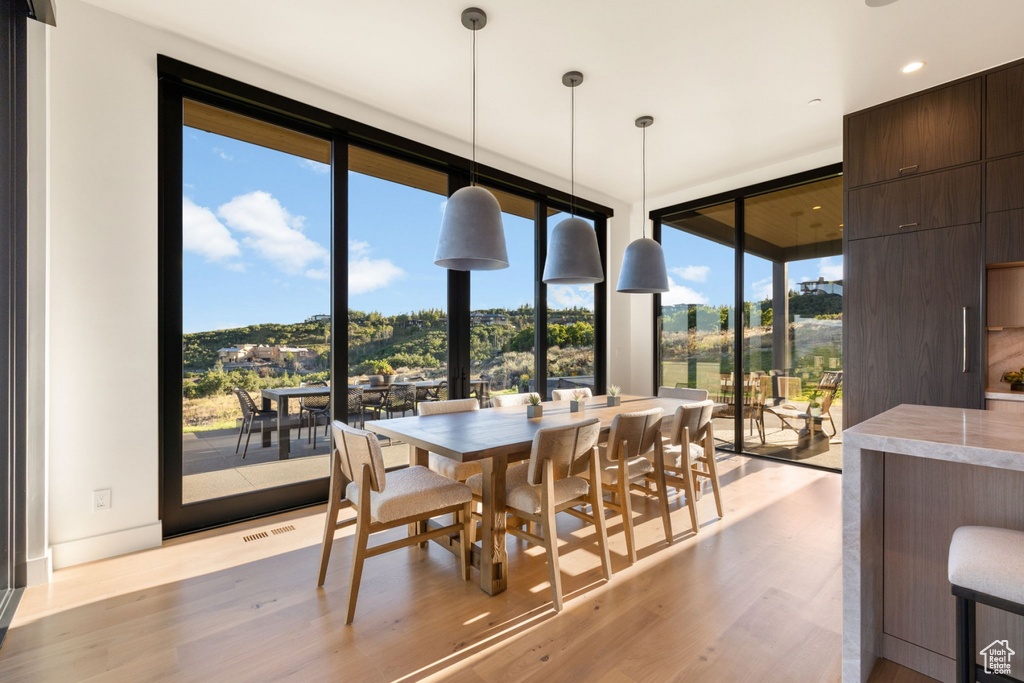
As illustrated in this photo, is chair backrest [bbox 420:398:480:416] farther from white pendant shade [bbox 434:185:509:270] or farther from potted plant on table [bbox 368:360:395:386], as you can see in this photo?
Result: white pendant shade [bbox 434:185:509:270]

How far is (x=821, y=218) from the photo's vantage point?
470 cm

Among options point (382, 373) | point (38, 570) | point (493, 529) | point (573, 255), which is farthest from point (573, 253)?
point (38, 570)

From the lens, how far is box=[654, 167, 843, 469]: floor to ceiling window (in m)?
4.64

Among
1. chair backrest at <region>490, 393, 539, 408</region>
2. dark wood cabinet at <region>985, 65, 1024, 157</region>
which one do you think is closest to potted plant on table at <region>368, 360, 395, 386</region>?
chair backrest at <region>490, 393, 539, 408</region>

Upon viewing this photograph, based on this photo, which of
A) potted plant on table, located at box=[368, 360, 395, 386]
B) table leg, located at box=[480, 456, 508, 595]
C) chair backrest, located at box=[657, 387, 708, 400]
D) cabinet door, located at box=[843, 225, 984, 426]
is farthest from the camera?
chair backrest, located at box=[657, 387, 708, 400]

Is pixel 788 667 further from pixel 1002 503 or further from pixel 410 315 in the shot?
pixel 410 315

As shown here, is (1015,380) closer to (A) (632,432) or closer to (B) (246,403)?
(A) (632,432)

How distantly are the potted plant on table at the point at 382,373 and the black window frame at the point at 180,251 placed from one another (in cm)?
29

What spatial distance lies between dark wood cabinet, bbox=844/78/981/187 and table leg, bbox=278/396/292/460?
478cm

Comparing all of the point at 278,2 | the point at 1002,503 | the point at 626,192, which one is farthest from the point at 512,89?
the point at 1002,503

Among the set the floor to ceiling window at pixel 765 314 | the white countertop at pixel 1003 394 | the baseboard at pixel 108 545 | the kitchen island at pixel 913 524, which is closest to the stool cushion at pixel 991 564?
the kitchen island at pixel 913 524

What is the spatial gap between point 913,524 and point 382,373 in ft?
11.3

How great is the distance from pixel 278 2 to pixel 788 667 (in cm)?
406

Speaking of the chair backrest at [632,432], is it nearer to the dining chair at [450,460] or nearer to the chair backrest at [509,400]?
the dining chair at [450,460]
